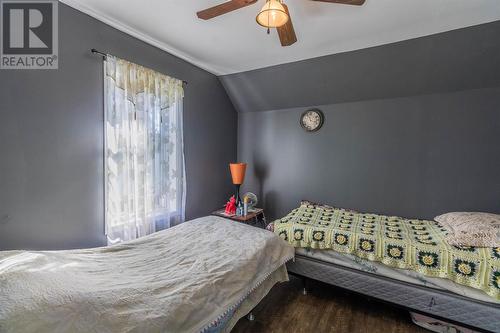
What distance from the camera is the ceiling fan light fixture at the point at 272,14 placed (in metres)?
1.39

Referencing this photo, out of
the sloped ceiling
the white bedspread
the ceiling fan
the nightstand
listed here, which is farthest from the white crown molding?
the nightstand

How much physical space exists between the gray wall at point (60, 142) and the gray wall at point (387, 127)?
191 cm

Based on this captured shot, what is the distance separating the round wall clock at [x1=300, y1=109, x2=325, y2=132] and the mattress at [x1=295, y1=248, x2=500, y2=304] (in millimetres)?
1847

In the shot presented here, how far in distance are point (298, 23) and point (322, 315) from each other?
8.60ft

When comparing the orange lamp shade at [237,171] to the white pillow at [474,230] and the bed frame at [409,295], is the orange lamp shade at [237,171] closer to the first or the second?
the bed frame at [409,295]

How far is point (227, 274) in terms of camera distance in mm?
1491

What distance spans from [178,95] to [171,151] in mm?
690

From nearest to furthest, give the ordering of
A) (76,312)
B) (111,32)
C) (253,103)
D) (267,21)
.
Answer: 1. (76,312)
2. (267,21)
3. (111,32)
4. (253,103)

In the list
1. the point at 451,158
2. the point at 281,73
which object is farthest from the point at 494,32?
the point at 281,73

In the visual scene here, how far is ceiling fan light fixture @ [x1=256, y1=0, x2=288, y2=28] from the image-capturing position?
1.39m

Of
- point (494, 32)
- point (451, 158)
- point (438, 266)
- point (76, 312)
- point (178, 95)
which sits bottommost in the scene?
point (438, 266)

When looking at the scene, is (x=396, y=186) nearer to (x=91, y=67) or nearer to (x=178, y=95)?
(x=178, y=95)

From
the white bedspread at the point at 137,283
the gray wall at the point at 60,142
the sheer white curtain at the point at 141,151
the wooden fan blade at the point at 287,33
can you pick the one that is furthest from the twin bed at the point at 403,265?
the gray wall at the point at 60,142

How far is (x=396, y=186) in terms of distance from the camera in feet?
9.61
